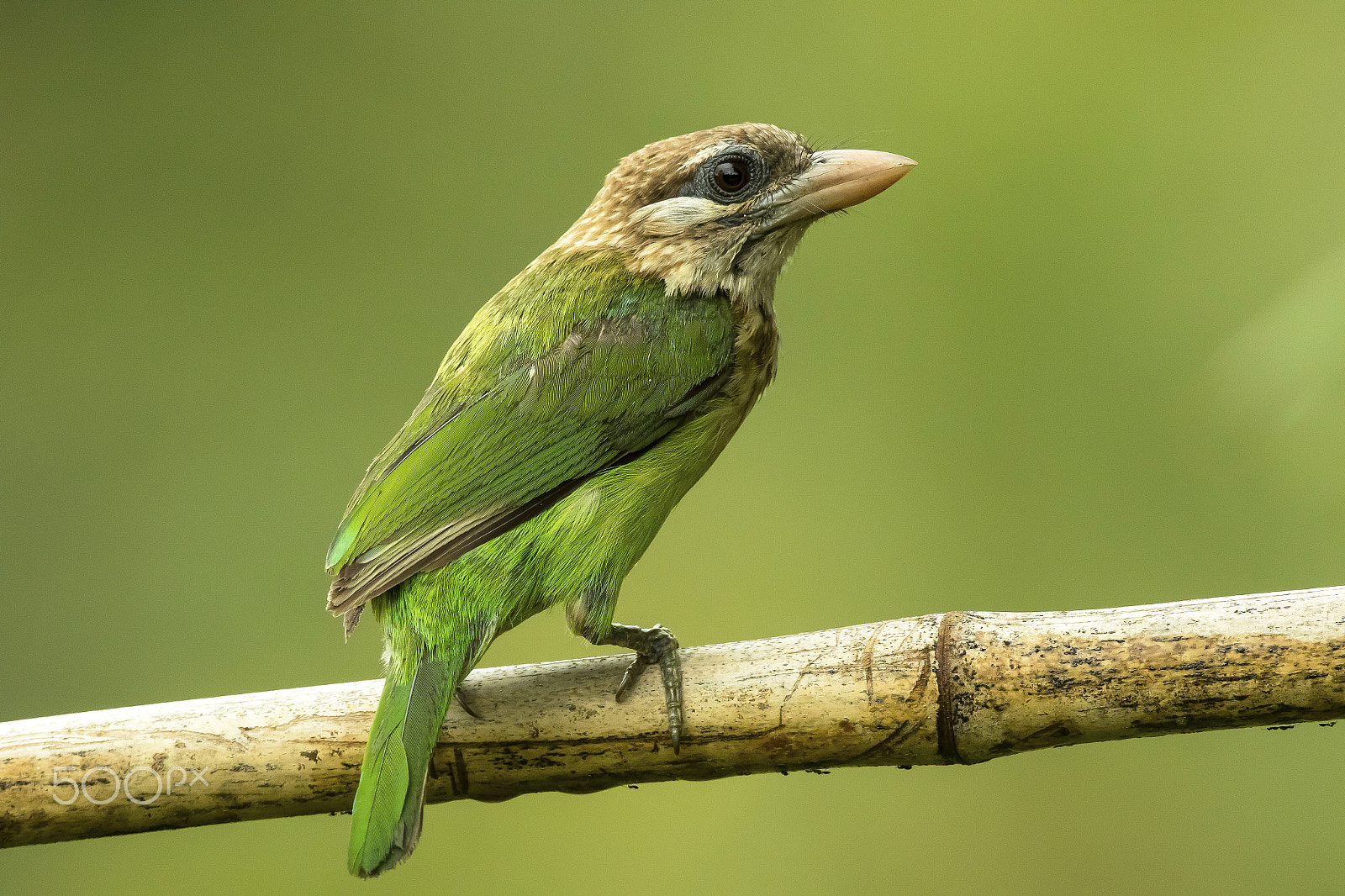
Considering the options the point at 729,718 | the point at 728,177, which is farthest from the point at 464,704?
the point at 728,177

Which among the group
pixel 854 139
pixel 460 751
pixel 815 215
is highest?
pixel 854 139

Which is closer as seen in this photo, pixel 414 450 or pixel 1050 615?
pixel 1050 615

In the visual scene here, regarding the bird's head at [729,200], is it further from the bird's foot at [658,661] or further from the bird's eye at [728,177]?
the bird's foot at [658,661]

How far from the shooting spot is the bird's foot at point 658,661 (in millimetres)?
2037

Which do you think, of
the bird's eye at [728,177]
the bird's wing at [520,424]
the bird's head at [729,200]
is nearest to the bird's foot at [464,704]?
the bird's wing at [520,424]

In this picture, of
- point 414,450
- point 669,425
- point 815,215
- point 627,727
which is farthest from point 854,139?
point 627,727

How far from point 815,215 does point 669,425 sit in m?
0.60

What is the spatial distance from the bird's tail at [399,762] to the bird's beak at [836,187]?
115cm

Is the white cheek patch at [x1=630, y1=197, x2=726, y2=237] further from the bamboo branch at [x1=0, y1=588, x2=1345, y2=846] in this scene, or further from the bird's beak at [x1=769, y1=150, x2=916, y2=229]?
the bamboo branch at [x1=0, y1=588, x2=1345, y2=846]

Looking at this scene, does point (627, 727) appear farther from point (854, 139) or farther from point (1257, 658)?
point (854, 139)

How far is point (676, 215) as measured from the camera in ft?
8.35

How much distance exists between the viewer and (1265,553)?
11.8ft

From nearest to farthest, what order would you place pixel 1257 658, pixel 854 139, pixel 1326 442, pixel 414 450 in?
pixel 1257 658
pixel 414 450
pixel 1326 442
pixel 854 139

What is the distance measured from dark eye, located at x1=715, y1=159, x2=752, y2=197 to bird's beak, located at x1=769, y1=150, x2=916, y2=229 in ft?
0.26
